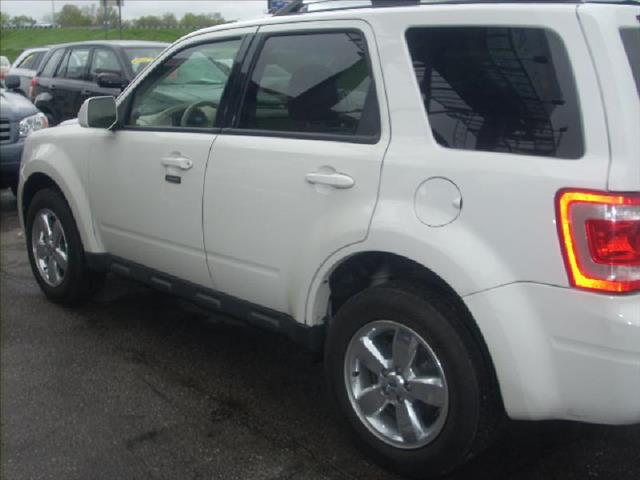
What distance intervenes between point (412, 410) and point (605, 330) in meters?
0.86

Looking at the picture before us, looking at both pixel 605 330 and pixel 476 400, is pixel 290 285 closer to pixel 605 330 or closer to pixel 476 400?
pixel 476 400

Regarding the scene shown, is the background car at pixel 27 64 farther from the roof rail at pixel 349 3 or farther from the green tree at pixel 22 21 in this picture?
the green tree at pixel 22 21

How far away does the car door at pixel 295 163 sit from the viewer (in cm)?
295

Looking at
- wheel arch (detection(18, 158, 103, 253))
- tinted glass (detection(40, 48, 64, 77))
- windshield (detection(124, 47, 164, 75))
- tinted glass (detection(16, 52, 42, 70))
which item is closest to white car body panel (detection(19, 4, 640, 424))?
wheel arch (detection(18, 158, 103, 253))

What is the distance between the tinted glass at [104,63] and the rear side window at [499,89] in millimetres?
8139

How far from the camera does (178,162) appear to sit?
147 inches

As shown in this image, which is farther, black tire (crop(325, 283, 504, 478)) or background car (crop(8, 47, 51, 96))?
background car (crop(8, 47, 51, 96))

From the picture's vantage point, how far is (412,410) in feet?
9.50

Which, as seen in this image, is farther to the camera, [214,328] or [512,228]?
[214,328]

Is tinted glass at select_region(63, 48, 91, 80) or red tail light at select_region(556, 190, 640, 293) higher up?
tinted glass at select_region(63, 48, 91, 80)

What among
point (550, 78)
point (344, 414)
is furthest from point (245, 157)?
point (550, 78)

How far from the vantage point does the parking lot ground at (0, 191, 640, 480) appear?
304 centimetres

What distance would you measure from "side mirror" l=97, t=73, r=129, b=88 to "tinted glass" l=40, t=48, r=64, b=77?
7.62 feet

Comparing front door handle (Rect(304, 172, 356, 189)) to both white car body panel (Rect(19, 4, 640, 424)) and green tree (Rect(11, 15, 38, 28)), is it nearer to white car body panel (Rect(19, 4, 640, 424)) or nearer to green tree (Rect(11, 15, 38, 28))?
white car body panel (Rect(19, 4, 640, 424))
